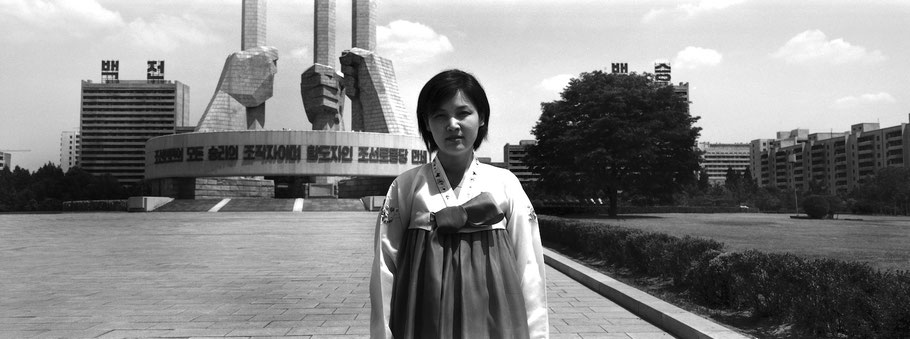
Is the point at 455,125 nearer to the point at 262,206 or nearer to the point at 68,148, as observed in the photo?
the point at 262,206

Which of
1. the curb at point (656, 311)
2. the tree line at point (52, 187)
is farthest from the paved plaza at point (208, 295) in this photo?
the tree line at point (52, 187)

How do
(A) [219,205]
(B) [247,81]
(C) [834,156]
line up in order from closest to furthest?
(A) [219,205] → (B) [247,81] → (C) [834,156]

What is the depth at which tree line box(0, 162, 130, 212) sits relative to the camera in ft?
230

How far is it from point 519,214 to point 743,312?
4.64 metres

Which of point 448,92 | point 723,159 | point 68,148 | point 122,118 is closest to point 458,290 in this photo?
point 448,92

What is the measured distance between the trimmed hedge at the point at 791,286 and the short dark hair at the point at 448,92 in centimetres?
365

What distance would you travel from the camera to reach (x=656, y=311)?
635 centimetres

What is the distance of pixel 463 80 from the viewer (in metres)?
2.72

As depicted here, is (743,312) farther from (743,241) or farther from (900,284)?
(743,241)

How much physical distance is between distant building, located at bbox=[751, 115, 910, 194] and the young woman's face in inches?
3782

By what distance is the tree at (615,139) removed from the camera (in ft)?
108

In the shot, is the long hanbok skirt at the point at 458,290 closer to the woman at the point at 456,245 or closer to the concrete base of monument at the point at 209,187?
the woman at the point at 456,245

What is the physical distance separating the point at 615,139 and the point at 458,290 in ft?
103

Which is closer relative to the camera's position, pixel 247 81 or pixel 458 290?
pixel 458 290
